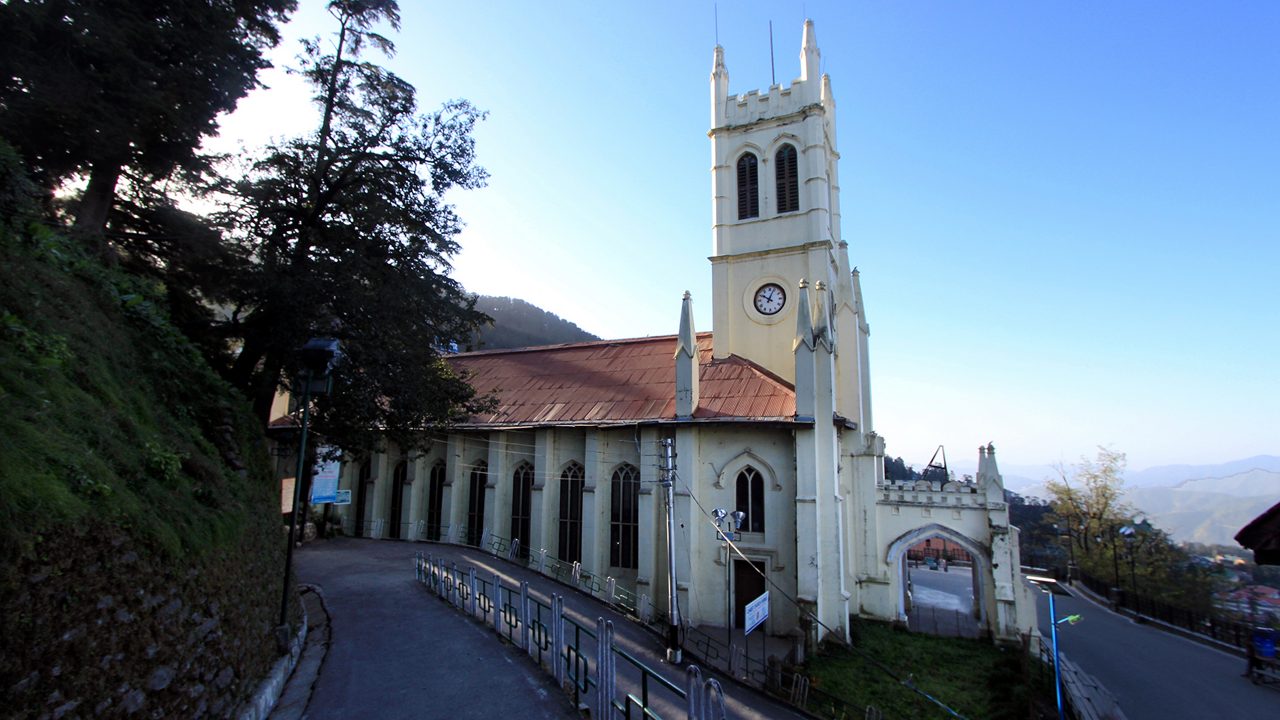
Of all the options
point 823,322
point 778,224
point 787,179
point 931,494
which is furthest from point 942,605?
point 787,179

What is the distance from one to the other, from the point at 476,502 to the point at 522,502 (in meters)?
2.59

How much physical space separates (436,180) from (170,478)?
10.3 m

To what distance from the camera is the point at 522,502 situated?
25.7 meters

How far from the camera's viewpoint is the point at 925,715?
1512cm

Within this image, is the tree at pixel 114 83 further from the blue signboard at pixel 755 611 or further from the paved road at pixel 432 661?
the blue signboard at pixel 755 611

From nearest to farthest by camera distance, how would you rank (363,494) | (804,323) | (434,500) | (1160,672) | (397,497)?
(1160,672)
(804,323)
(434,500)
(397,497)
(363,494)

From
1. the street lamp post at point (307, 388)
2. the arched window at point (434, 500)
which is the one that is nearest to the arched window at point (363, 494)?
the arched window at point (434, 500)

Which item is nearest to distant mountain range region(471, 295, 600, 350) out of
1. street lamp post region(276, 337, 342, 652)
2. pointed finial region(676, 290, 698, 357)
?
pointed finial region(676, 290, 698, 357)

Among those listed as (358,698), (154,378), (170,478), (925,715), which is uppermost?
(154,378)

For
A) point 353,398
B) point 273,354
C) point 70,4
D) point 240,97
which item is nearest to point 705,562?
point 353,398

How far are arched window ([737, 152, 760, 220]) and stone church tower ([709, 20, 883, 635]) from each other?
0.05m

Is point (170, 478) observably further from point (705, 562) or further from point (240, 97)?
point (705, 562)

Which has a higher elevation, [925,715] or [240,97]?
[240,97]

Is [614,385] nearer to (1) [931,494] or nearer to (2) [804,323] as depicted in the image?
(2) [804,323]
